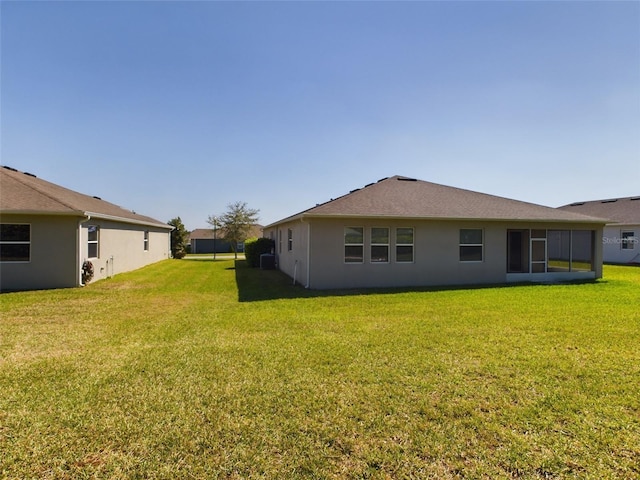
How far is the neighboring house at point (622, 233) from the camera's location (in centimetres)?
2381

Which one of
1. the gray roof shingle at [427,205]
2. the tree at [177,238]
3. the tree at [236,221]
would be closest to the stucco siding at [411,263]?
the gray roof shingle at [427,205]

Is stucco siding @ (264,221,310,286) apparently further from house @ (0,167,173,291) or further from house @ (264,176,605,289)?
house @ (0,167,173,291)

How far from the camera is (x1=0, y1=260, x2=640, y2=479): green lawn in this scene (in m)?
2.86

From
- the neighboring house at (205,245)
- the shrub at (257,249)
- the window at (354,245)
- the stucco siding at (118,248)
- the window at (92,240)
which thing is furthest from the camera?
the neighboring house at (205,245)

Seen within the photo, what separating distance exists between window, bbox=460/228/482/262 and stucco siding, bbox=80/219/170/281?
14184mm

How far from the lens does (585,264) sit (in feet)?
57.7

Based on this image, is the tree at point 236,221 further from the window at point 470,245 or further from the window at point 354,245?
the window at point 470,245

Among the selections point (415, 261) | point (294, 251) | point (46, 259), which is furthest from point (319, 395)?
point (46, 259)

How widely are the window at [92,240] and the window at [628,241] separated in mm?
32201

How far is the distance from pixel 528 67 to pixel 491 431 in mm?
12714

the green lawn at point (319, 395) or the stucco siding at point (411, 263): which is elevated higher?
the stucco siding at point (411, 263)

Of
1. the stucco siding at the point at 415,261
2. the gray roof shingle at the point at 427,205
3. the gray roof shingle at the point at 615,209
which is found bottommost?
the stucco siding at the point at 415,261

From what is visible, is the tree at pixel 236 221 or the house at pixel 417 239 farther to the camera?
the tree at pixel 236 221

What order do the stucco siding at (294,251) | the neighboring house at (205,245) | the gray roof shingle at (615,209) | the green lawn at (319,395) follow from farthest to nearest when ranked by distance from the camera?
the neighboring house at (205,245) → the gray roof shingle at (615,209) → the stucco siding at (294,251) → the green lawn at (319,395)
